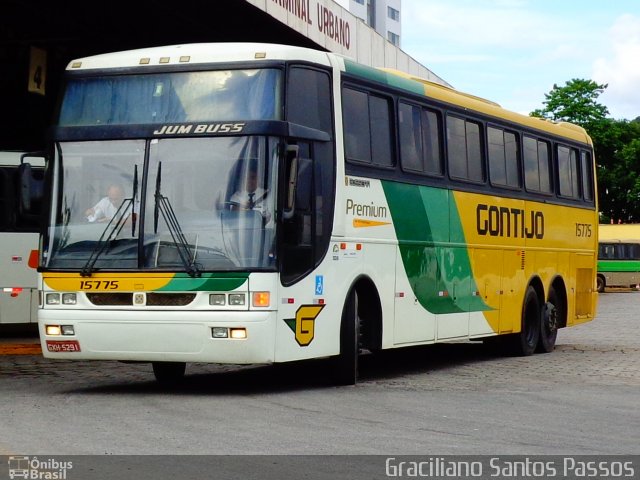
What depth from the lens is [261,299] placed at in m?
12.8

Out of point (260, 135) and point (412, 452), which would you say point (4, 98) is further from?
point (412, 452)

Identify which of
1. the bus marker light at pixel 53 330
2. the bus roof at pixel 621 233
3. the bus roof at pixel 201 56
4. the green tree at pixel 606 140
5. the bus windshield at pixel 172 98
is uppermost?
the green tree at pixel 606 140

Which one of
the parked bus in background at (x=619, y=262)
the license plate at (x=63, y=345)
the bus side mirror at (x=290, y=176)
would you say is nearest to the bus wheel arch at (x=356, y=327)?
the bus side mirror at (x=290, y=176)

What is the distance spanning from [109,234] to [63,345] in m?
1.13

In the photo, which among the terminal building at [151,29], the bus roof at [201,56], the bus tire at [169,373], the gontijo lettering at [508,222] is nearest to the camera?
the bus roof at [201,56]

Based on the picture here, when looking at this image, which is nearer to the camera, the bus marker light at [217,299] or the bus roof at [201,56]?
the bus marker light at [217,299]

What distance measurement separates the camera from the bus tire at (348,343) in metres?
14.1

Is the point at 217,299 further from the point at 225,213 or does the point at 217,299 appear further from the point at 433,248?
the point at 433,248

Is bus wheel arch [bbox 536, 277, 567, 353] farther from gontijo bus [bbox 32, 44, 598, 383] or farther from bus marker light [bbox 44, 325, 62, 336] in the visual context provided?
bus marker light [bbox 44, 325, 62, 336]

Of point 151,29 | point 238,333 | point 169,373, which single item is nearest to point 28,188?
point 238,333

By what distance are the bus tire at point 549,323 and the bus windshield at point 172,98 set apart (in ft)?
29.0

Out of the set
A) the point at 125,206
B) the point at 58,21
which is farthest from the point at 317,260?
the point at 58,21

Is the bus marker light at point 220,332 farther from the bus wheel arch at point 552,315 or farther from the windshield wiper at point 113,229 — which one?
the bus wheel arch at point 552,315

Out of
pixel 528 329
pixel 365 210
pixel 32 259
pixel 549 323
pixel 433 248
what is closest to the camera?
pixel 365 210
